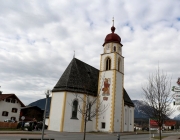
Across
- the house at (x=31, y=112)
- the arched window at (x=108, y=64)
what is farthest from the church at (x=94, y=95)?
the house at (x=31, y=112)

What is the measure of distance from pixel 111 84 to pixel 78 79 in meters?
6.51

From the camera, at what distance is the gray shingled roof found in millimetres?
34688

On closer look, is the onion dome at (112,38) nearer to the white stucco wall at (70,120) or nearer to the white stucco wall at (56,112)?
the white stucco wall at (70,120)

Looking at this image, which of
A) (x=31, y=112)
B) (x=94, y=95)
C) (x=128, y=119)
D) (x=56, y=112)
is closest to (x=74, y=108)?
(x=56, y=112)

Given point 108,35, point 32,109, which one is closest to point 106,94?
point 108,35

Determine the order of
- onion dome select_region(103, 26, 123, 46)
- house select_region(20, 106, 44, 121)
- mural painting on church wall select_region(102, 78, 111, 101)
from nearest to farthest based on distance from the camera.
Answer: mural painting on church wall select_region(102, 78, 111, 101)
onion dome select_region(103, 26, 123, 46)
house select_region(20, 106, 44, 121)

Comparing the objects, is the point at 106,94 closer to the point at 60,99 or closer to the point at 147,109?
the point at 60,99

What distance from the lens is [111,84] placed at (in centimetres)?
3828

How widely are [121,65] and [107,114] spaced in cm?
1110

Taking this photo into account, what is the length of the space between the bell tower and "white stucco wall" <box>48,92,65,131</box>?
7.01m

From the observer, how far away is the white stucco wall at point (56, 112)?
32.7 m

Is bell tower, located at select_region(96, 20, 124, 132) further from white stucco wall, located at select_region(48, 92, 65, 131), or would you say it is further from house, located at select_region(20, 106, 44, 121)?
house, located at select_region(20, 106, 44, 121)

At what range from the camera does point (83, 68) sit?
132ft

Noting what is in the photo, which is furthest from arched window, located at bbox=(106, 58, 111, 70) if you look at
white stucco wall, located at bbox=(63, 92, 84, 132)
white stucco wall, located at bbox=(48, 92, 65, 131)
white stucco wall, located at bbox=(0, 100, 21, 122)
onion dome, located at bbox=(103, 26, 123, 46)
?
white stucco wall, located at bbox=(0, 100, 21, 122)
